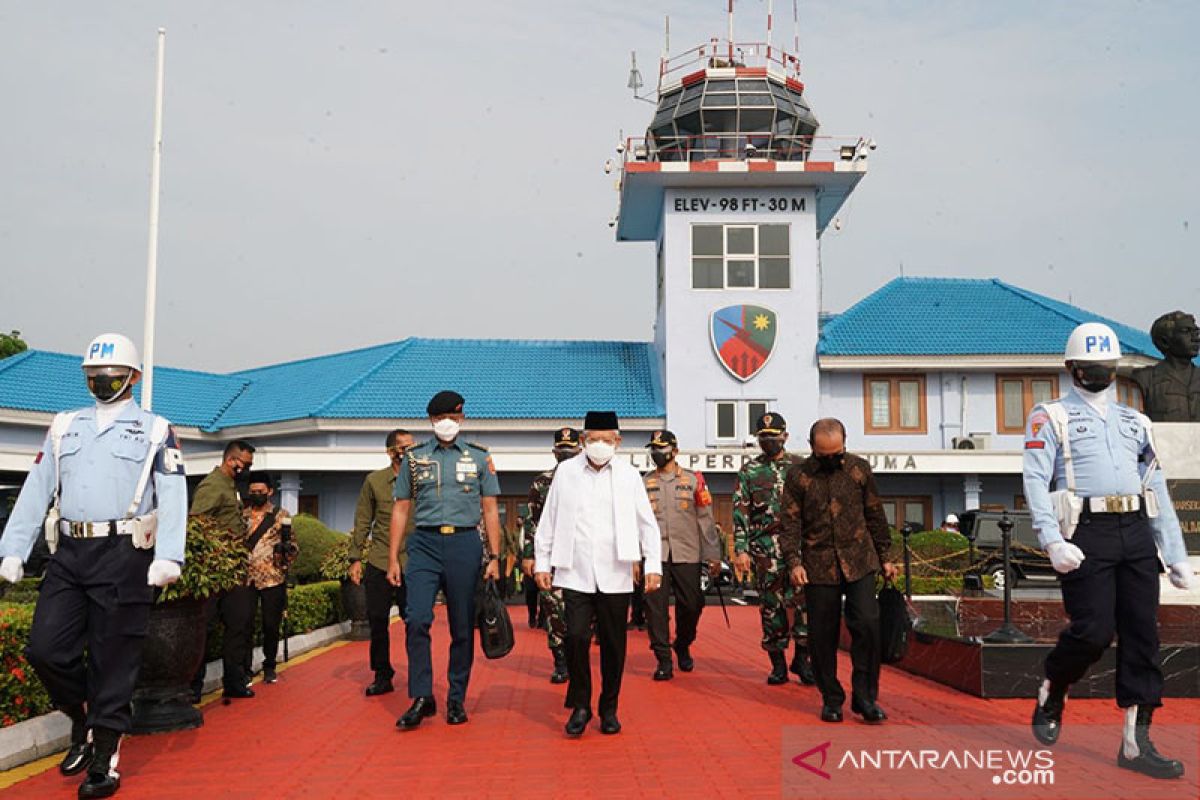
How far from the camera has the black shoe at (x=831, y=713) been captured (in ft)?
23.7

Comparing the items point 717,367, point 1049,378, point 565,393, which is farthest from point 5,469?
point 1049,378

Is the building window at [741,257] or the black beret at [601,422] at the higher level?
the building window at [741,257]

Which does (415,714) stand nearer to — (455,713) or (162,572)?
(455,713)

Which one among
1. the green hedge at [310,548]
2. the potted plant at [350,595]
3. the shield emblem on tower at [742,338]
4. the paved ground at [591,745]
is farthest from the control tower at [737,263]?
the paved ground at [591,745]

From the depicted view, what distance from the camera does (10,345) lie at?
1794 inches

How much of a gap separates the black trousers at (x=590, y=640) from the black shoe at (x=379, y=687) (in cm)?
226

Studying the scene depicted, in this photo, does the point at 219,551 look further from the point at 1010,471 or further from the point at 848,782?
the point at 1010,471

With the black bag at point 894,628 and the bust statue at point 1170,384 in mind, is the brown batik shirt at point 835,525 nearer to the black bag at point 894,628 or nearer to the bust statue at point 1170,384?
the black bag at point 894,628

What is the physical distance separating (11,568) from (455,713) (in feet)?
9.78

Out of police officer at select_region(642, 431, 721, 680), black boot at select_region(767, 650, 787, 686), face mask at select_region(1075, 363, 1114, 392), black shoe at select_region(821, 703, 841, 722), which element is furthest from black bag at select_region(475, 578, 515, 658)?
face mask at select_region(1075, 363, 1114, 392)

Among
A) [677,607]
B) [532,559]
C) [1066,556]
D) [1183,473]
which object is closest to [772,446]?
[677,607]

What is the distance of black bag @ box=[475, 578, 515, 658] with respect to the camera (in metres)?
7.73

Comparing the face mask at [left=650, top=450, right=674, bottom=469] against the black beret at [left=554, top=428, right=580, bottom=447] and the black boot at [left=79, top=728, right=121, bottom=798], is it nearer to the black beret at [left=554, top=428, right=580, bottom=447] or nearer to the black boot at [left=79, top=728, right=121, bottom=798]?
the black beret at [left=554, top=428, right=580, bottom=447]

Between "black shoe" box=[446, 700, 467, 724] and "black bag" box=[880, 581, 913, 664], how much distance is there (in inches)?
113
